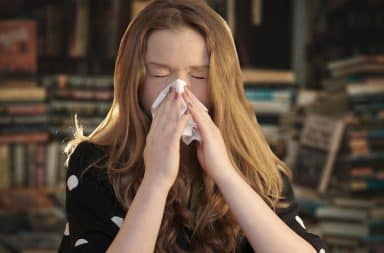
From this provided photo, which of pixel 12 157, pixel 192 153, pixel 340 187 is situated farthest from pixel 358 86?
pixel 192 153

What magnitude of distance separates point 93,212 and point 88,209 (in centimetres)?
2

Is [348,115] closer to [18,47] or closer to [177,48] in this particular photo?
[18,47]

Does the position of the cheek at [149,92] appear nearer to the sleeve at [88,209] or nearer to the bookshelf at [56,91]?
the sleeve at [88,209]

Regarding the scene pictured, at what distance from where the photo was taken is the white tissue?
1735 mm

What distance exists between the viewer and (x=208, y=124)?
1.77 metres

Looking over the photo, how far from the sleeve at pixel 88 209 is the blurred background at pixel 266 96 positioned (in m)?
2.54

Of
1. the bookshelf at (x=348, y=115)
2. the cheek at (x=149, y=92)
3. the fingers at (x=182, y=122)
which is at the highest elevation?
the cheek at (x=149, y=92)

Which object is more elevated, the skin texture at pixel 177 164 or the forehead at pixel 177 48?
the forehead at pixel 177 48

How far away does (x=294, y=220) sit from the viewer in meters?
1.90

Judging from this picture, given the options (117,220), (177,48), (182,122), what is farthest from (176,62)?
(117,220)

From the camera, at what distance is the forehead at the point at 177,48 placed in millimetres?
1780

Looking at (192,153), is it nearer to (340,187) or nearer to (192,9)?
(192,9)

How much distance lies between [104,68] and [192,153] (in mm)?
2632

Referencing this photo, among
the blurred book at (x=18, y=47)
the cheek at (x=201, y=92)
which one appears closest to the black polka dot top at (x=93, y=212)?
the cheek at (x=201, y=92)
